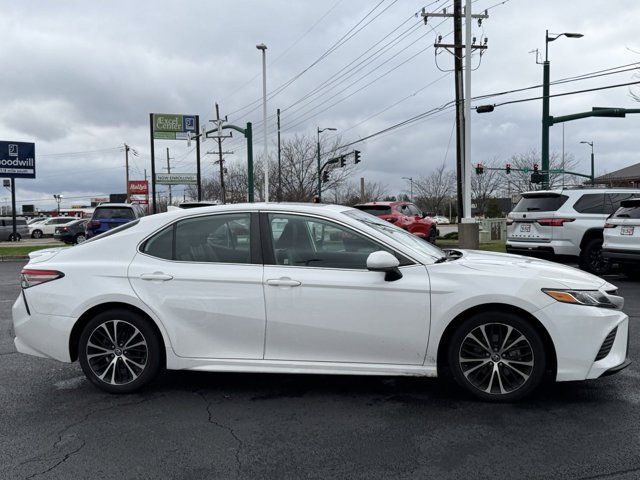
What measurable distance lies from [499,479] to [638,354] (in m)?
3.30

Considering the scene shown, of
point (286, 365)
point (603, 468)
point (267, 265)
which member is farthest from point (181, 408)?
point (603, 468)

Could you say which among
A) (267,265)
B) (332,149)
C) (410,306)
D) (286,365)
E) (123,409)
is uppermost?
(332,149)

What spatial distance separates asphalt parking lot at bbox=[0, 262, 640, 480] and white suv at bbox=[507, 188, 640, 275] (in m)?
7.14

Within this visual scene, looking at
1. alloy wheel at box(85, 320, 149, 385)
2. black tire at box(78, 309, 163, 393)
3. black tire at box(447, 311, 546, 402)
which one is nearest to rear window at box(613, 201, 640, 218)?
black tire at box(447, 311, 546, 402)

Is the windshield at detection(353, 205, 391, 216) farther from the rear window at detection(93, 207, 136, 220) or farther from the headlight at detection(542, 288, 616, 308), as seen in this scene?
the headlight at detection(542, 288, 616, 308)

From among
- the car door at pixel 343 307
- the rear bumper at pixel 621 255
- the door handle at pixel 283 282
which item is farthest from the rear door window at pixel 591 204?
the door handle at pixel 283 282

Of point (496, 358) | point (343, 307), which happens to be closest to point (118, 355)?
point (343, 307)

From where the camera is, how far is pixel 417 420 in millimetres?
Result: 3975

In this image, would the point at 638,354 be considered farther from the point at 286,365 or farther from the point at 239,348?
the point at 239,348

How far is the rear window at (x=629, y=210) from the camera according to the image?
10.2 metres

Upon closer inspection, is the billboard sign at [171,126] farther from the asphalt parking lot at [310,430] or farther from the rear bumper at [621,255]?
the asphalt parking lot at [310,430]

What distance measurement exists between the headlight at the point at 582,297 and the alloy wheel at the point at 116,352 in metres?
3.22

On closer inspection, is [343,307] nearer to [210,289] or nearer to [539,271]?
[210,289]

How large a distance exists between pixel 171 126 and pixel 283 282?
122 feet
